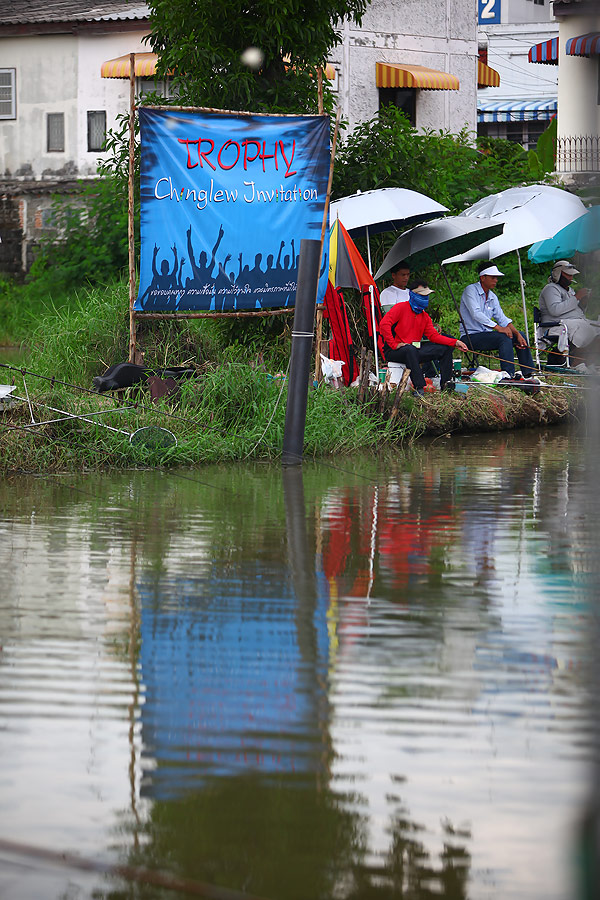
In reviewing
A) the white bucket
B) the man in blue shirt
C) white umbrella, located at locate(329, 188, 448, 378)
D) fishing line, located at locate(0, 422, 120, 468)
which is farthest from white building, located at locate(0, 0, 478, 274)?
fishing line, located at locate(0, 422, 120, 468)


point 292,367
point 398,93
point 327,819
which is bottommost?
point 327,819

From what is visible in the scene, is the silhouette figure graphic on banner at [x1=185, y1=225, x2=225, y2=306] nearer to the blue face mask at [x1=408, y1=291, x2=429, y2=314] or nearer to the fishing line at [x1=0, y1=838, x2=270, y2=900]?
the blue face mask at [x1=408, y1=291, x2=429, y2=314]

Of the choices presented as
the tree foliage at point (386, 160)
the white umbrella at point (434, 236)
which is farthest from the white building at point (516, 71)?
the white umbrella at point (434, 236)

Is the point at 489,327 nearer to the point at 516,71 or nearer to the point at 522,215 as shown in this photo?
the point at 522,215

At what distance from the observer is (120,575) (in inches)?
320

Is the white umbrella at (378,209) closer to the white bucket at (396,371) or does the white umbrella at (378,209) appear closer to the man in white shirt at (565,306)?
the white bucket at (396,371)

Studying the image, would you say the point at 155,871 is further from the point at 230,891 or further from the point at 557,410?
the point at 557,410

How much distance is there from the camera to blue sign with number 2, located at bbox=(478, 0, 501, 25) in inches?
2073

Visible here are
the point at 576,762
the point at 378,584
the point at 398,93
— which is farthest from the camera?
the point at 398,93

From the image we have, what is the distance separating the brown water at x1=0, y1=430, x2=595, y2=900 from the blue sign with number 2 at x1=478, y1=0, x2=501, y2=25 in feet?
148

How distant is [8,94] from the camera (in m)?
37.7

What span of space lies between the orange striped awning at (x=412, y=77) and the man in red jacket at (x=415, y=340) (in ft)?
66.3

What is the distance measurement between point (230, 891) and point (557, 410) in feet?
44.4

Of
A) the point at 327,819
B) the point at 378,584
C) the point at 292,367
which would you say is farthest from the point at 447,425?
the point at 327,819
